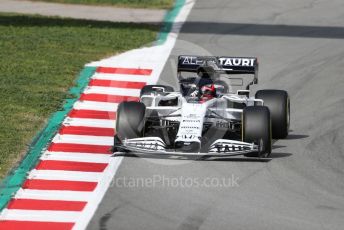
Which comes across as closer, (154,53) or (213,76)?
(213,76)

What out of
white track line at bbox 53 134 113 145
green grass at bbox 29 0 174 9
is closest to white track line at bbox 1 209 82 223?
white track line at bbox 53 134 113 145

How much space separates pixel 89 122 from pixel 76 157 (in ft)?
7.44

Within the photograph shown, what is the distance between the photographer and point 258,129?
Answer: 15.4 m

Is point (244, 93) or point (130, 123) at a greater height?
point (244, 93)

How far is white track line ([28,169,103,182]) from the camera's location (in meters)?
14.9

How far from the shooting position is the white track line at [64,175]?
1485cm

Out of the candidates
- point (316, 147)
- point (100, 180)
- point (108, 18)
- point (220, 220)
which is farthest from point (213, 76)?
point (108, 18)

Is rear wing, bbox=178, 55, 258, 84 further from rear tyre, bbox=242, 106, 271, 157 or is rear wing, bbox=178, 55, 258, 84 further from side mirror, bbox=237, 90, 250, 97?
rear tyre, bbox=242, 106, 271, 157

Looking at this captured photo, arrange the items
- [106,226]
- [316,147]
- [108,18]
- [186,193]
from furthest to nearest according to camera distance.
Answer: [108,18] → [316,147] → [186,193] → [106,226]

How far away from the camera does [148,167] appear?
49.9ft

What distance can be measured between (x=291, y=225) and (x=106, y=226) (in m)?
2.30

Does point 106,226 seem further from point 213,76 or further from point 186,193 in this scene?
point 213,76

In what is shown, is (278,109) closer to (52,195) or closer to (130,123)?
(130,123)

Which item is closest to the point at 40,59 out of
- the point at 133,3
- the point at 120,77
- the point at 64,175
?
the point at 120,77
